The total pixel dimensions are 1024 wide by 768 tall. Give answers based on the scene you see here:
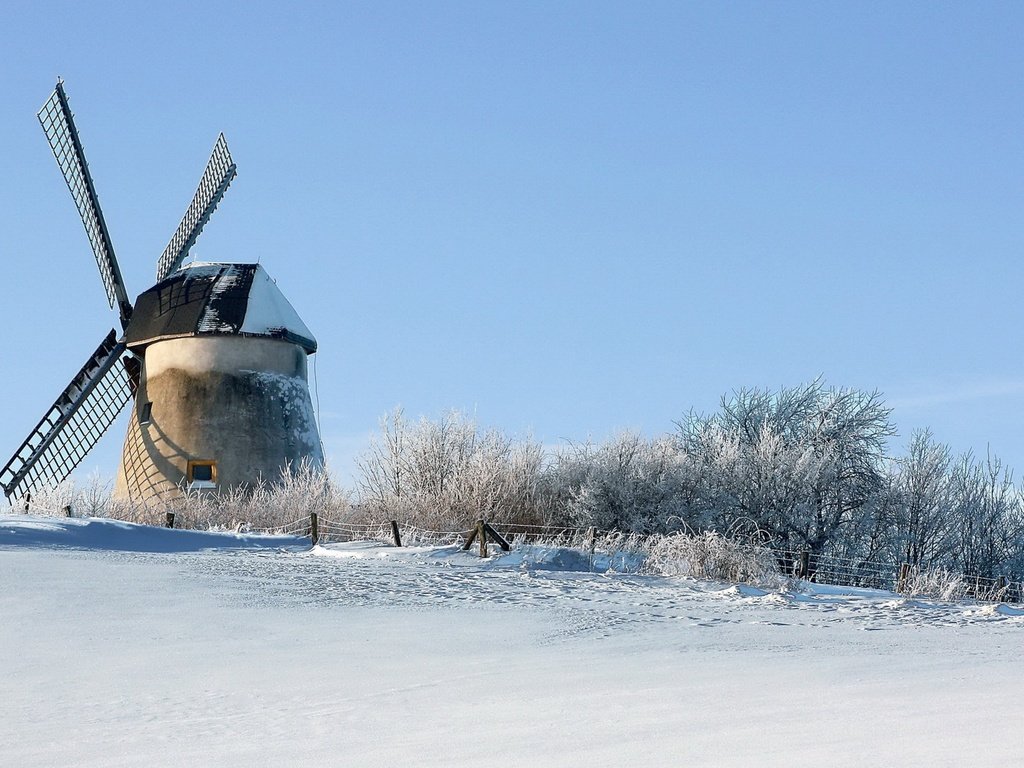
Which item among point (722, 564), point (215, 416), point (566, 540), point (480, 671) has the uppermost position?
point (215, 416)

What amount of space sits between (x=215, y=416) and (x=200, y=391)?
0.58 meters

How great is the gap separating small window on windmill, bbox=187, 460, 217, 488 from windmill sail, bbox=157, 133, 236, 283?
197 inches

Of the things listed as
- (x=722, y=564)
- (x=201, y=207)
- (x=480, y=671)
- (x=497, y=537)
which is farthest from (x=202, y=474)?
(x=480, y=671)

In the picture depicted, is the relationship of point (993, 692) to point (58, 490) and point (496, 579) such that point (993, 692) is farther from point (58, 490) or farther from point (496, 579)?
point (58, 490)

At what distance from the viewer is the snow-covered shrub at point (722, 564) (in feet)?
45.8

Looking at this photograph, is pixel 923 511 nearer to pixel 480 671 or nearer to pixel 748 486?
pixel 748 486

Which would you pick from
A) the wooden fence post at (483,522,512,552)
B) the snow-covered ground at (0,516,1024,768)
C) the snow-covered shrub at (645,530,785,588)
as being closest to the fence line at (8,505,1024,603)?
the wooden fence post at (483,522,512,552)

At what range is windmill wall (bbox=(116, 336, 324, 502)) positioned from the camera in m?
21.6

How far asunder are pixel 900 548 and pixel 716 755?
79.3ft

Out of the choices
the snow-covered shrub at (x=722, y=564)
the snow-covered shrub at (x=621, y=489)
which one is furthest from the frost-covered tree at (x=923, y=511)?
the snow-covered shrub at (x=722, y=564)

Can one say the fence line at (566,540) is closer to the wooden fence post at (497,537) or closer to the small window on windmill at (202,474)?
the wooden fence post at (497,537)

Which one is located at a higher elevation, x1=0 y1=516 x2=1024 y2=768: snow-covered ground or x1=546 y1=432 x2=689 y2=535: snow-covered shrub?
x1=546 y1=432 x2=689 y2=535: snow-covered shrub

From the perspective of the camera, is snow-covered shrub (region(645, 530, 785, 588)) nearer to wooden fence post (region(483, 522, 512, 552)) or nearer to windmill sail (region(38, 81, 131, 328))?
wooden fence post (region(483, 522, 512, 552))

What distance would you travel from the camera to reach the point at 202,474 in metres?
21.6
